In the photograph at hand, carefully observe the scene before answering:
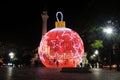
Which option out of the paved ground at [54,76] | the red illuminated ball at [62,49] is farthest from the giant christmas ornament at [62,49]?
the paved ground at [54,76]

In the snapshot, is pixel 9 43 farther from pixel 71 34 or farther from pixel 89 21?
pixel 89 21

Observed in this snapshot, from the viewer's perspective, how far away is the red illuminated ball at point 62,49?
4725cm

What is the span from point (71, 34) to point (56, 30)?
2.68 meters

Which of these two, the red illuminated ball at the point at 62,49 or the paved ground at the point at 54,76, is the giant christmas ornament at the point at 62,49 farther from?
the paved ground at the point at 54,76

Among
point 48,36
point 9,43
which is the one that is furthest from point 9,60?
point 48,36

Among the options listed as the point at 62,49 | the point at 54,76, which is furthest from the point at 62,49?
the point at 54,76

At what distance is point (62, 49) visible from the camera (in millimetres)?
47906

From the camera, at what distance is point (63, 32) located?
161ft

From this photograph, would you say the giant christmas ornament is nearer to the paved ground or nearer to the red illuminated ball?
the red illuminated ball

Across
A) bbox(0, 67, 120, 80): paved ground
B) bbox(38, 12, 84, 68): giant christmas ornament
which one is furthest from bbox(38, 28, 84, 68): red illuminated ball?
bbox(0, 67, 120, 80): paved ground

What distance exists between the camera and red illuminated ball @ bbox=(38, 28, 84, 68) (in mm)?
47250

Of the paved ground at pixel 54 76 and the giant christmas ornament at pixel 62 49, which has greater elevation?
the giant christmas ornament at pixel 62 49

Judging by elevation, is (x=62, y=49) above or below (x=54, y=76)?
above

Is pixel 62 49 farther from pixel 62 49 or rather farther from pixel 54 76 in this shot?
pixel 54 76
